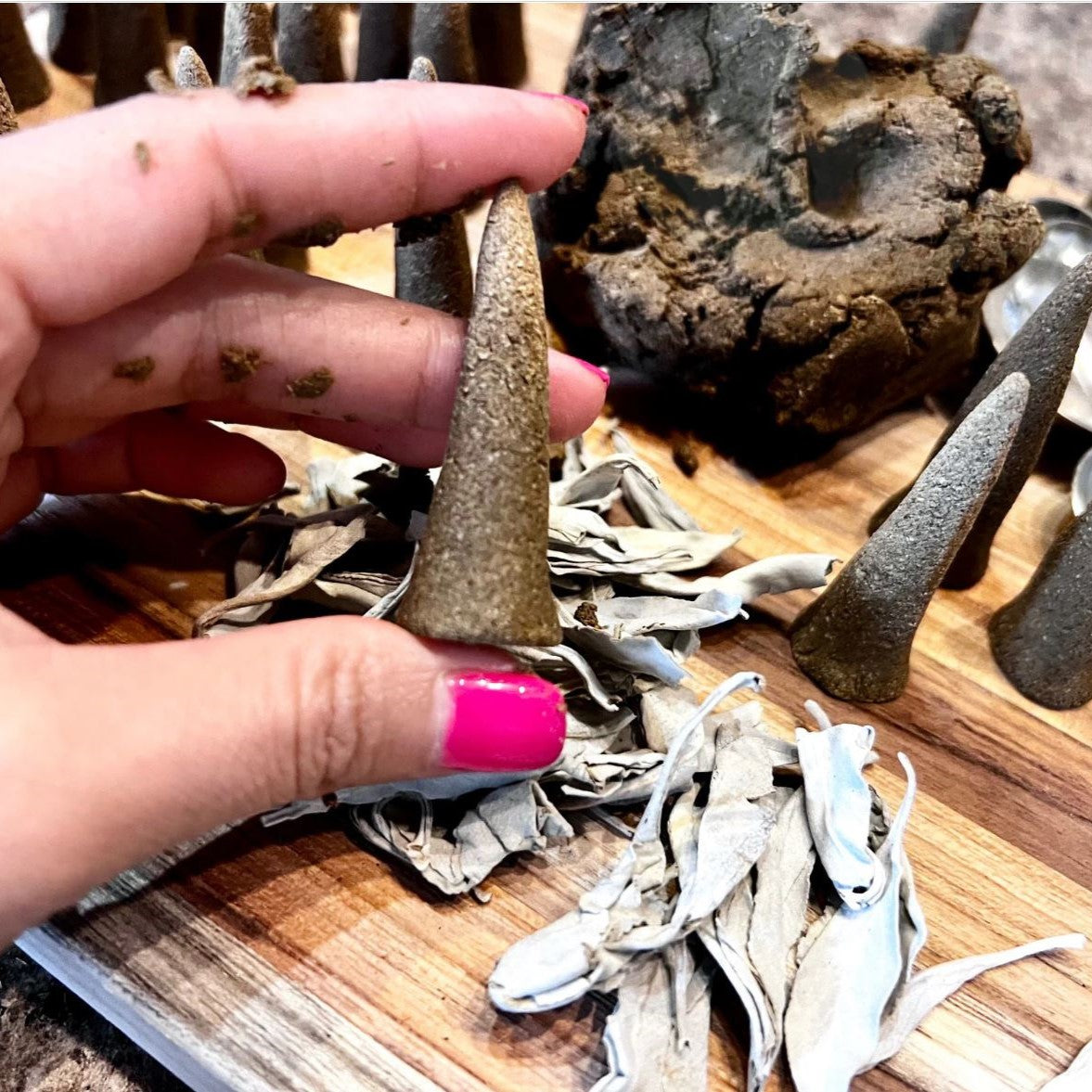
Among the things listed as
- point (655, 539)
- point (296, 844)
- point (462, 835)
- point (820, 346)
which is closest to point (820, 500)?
point (820, 346)

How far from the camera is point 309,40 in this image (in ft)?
4.73

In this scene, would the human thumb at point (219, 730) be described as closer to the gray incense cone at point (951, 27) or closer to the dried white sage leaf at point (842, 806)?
the dried white sage leaf at point (842, 806)

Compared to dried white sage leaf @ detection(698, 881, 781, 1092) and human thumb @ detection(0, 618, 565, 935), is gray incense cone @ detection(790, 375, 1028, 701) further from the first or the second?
human thumb @ detection(0, 618, 565, 935)

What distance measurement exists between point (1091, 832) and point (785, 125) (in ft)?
2.95

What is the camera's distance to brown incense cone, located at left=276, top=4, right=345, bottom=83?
56.2 inches

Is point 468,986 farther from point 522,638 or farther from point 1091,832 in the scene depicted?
point 1091,832

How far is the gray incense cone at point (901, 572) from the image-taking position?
936 mm

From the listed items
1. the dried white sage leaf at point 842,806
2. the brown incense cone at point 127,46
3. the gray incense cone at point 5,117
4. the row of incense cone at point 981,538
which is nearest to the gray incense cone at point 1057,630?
the row of incense cone at point 981,538

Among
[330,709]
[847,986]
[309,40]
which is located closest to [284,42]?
[309,40]

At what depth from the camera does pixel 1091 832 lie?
3.34 ft

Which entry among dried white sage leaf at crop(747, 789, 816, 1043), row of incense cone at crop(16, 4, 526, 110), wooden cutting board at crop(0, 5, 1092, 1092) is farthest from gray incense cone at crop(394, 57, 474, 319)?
dried white sage leaf at crop(747, 789, 816, 1043)

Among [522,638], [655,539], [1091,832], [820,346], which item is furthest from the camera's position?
[820,346]

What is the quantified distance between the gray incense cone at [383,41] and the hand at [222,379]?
95 centimetres

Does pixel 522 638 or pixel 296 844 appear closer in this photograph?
pixel 522 638
